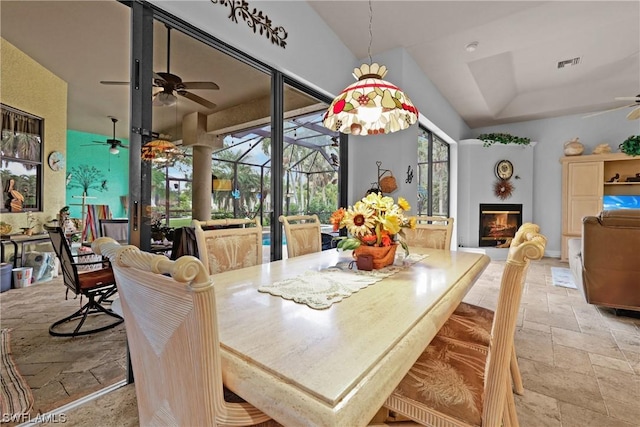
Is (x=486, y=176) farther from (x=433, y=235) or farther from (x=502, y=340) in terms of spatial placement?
(x=502, y=340)

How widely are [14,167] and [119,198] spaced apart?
2988mm

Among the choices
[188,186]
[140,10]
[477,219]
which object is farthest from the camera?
[477,219]

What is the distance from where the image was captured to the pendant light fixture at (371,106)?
1.59 metres

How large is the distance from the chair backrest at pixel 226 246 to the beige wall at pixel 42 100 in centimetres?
346

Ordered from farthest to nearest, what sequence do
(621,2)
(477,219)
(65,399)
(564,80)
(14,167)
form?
(477,219), (564,80), (14,167), (621,2), (65,399)

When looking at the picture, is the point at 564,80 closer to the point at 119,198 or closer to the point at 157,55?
the point at 157,55

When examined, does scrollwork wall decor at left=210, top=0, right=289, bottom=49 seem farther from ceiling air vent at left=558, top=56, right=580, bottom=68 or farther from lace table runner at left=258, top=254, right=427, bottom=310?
ceiling air vent at left=558, top=56, right=580, bottom=68

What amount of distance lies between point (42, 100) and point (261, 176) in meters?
3.43

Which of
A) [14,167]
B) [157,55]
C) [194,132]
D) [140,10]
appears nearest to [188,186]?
[194,132]

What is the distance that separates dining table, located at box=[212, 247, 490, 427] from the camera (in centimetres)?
56

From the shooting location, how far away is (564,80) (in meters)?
5.01

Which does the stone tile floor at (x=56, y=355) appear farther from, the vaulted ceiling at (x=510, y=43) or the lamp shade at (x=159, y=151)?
the vaulted ceiling at (x=510, y=43)

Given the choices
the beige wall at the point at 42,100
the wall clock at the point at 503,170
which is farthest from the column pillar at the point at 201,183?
the wall clock at the point at 503,170

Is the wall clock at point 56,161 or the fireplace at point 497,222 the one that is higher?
the wall clock at point 56,161
